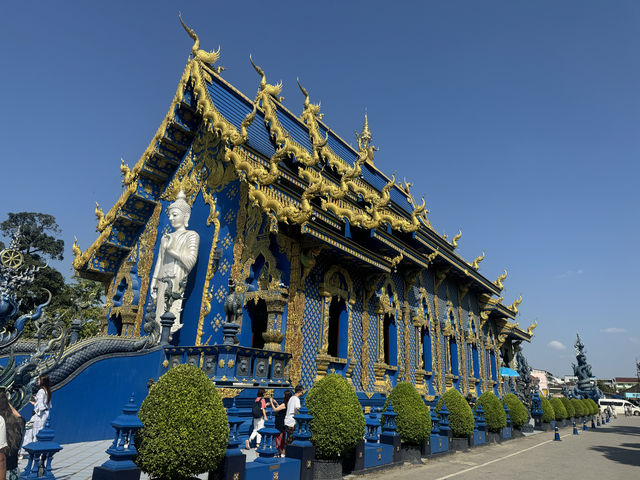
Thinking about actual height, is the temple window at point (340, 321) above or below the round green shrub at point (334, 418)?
above

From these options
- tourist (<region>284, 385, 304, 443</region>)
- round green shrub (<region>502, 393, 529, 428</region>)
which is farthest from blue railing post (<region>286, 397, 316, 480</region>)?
round green shrub (<region>502, 393, 529, 428</region>)

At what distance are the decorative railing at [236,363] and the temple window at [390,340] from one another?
5.82m

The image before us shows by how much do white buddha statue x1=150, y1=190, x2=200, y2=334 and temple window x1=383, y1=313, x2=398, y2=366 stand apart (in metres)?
6.84

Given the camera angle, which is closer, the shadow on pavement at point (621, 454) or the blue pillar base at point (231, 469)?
the blue pillar base at point (231, 469)

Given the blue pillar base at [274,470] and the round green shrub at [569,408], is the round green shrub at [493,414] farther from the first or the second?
the round green shrub at [569,408]

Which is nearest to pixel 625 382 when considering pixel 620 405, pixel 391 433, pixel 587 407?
pixel 620 405

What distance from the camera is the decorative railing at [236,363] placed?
343 inches

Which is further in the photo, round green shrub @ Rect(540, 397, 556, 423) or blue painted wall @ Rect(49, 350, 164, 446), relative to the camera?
round green shrub @ Rect(540, 397, 556, 423)

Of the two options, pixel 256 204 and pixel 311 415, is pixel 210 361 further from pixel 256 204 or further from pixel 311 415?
pixel 256 204

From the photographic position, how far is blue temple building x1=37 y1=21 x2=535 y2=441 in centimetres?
960

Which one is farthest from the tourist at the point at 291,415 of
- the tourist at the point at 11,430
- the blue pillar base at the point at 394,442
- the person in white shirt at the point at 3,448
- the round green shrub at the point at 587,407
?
the round green shrub at the point at 587,407

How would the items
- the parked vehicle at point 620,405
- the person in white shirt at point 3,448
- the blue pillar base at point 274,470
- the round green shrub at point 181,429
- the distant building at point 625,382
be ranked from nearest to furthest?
the person in white shirt at point 3,448 < the round green shrub at point 181,429 < the blue pillar base at point 274,470 < the parked vehicle at point 620,405 < the distant building at point 625,382

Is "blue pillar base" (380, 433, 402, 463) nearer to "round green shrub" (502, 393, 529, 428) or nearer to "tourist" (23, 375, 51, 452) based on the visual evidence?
"tourist" (23, 375, 51, 452)

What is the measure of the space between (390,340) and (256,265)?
245 inches
